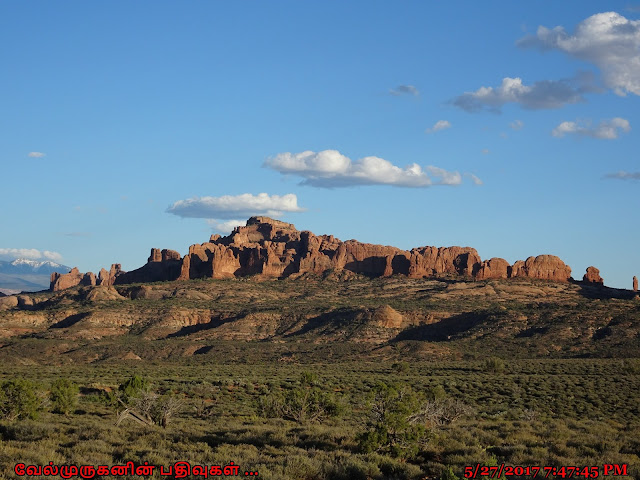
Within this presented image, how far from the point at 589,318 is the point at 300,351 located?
1505 inches

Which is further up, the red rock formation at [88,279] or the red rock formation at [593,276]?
the red rock formation at [593,276]

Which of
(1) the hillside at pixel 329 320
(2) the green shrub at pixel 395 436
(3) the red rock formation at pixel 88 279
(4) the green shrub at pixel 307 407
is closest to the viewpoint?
(2) the green shrub at pixel 395 436

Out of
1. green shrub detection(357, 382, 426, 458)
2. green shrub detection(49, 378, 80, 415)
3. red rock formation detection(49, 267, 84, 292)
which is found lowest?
green shrub detection(49, 378, 80, 415)

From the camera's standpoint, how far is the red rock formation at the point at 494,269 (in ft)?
440

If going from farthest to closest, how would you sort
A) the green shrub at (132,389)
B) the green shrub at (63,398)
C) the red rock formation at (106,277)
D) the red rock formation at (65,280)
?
1. the red rock formation at (65,280)
2. the red rock formation at (106,277)
3. the green shrub at (132,389)
4. the green shrub at (63,398)

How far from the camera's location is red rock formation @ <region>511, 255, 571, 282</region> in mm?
134500

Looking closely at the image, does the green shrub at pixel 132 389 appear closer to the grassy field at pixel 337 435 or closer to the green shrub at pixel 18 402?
the grassy field at pixel 337 435

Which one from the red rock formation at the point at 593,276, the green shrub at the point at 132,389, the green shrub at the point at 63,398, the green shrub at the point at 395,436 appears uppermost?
the red rock formation at the point at 593,276

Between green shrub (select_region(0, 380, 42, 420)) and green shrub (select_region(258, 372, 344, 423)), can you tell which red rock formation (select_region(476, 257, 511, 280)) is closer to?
green shrub (select_region(258, 372, 344, 423))

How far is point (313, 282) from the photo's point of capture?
137000 millimetres

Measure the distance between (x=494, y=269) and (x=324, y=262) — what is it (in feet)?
113

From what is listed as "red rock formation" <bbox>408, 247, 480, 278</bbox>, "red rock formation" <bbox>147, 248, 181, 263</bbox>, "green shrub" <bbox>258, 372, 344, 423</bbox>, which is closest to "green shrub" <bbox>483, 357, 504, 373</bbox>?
"green shrub" <bbox>258, 372, 344, 423</bbox>

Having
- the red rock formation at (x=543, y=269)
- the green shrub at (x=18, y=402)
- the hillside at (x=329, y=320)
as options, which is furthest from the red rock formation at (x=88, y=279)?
the green shrub at (x=18, y=402)
